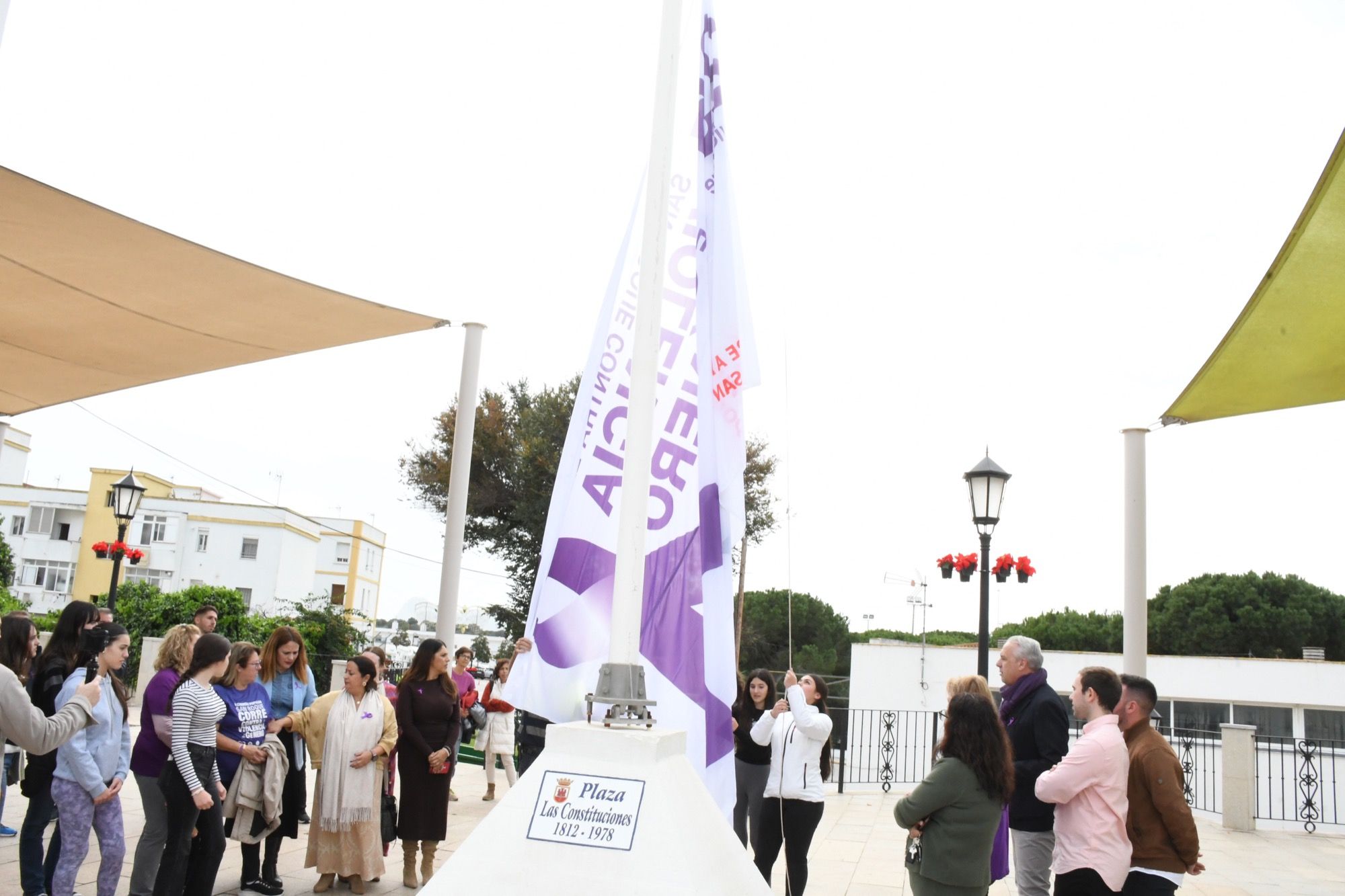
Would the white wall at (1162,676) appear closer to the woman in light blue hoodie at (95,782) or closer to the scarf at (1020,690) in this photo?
the scarf at (1020,690)

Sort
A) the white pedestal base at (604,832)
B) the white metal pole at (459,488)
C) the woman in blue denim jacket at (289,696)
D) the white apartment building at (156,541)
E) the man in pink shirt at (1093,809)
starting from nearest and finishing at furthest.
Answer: the white pedestal base at (604,832) < the man in pink shirt at (1093,809) < the woman in blue denim jacket at (289,696) < the white metal pole at (459,488) < the white apartment building at (156,541)

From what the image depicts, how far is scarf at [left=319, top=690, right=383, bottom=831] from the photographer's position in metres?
5.52

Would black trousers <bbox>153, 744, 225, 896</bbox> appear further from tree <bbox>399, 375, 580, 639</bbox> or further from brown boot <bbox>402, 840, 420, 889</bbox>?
tree <bbox>399, 375, 580, 639</bbox>


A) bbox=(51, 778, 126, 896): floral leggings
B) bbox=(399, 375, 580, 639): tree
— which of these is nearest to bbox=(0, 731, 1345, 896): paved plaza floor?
bbox=(51, 778, 126, 896): floral leggings

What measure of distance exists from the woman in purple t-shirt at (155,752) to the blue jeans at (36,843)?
1.27 ft

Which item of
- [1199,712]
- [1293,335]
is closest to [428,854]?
[1293,335]

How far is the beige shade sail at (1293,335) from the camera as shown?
4730 mm

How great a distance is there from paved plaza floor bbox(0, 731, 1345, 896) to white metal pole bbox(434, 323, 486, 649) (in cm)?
166

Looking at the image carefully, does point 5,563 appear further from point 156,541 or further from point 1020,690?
point 1020,690

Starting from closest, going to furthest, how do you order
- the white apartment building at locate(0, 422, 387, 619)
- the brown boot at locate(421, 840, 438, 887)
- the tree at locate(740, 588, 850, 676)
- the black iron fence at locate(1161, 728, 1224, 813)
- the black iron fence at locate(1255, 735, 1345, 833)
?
the brown boot at locate(421, 840, 438, 887), the black iron fence at locate(1255, 735, 1345, 833), the black iron fence at locate(1161, 728, 1224, 813), the tree at locate(740, 588, 850, 676), the white apartment building at locate(0, 422, 387, 619)

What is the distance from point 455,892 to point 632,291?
2.70 meters

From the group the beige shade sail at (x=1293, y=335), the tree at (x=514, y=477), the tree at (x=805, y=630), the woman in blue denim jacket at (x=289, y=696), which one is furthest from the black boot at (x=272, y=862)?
the tree at (x=805, y=630)

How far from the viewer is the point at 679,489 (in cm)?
393

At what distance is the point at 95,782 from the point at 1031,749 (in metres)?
4.51
